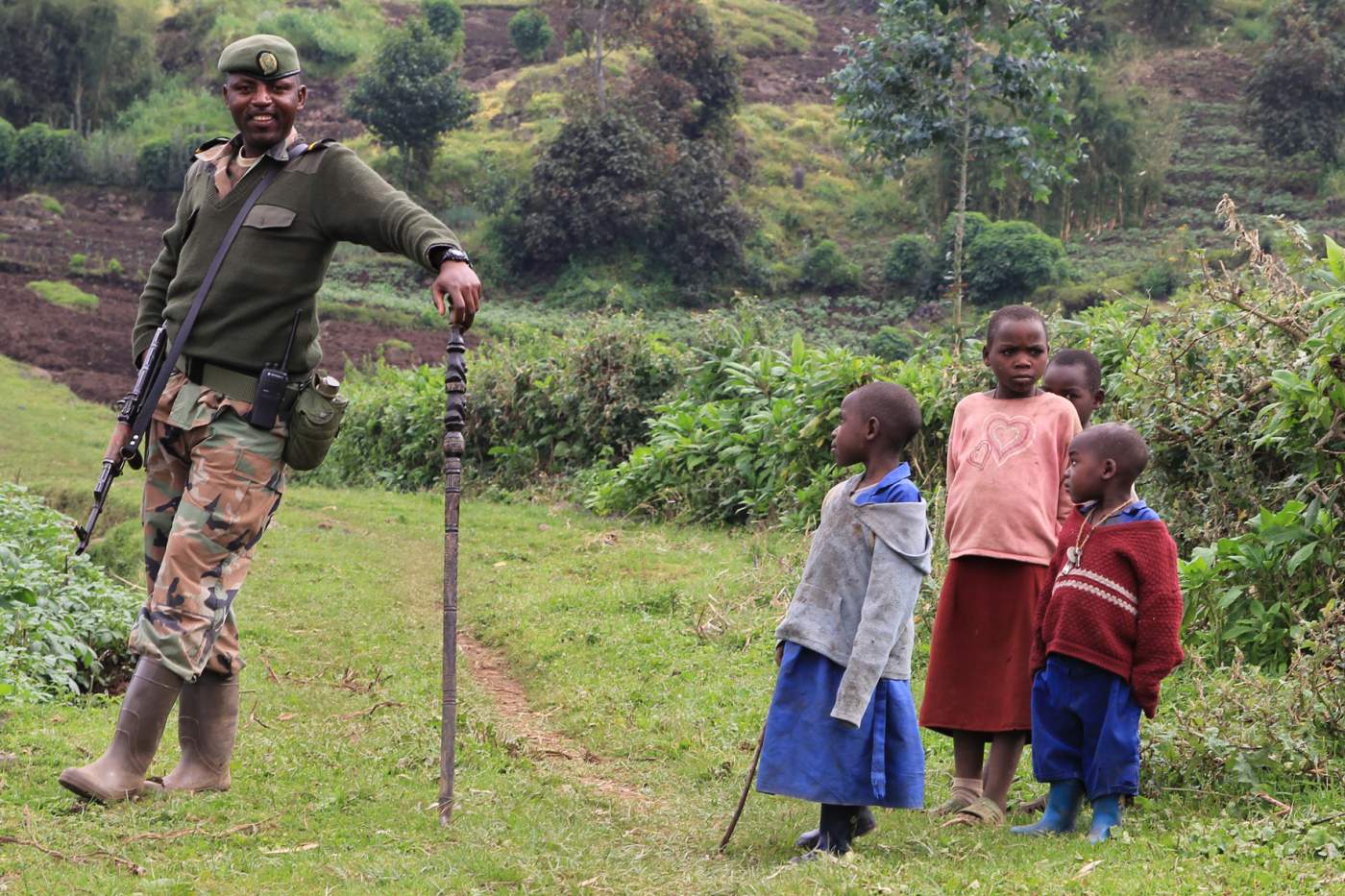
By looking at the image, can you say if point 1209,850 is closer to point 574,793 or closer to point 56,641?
point 574,793

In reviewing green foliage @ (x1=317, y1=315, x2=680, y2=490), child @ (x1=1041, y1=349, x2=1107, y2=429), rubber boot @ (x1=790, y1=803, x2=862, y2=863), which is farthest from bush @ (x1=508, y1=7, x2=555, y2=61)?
rubber boot @ (x1=790, y1=803, x2=862, y2=863)

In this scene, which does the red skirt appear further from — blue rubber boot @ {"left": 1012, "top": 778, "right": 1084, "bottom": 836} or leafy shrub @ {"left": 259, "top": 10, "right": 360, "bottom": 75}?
leafy shrub @ {"left": 259, "top": 10, "right": 360, "bottom": 75}

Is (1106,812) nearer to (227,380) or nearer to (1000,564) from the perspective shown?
(1000,564)

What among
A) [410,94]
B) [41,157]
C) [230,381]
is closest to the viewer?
[230,381]

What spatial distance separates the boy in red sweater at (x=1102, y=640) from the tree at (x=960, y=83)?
38.4 ft

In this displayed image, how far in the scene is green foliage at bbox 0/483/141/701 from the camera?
6.25 metres

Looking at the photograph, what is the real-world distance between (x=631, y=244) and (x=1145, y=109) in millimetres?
16662

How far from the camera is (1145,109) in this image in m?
43.8

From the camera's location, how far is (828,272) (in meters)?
38.4

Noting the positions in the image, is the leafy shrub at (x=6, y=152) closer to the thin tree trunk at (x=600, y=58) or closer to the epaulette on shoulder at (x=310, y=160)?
the thin tree trunk at (x=600, y=58)

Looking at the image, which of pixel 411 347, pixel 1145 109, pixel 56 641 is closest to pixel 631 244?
pixel 411 347

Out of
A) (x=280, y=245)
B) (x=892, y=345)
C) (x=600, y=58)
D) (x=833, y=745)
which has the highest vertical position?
(x=600, y=58)

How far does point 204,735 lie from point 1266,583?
399 centimetres

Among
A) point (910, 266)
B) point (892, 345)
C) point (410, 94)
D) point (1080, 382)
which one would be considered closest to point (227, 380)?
point (1080, 382)
